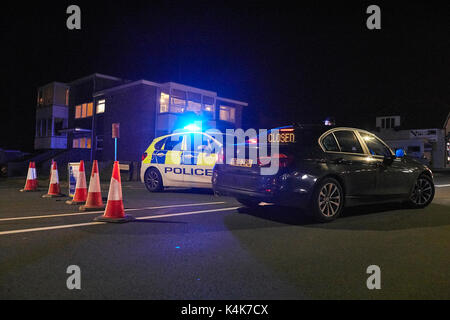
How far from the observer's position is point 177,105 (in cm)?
2647

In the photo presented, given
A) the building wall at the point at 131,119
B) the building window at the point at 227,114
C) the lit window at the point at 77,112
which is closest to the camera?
the building wall at the point at 131,119

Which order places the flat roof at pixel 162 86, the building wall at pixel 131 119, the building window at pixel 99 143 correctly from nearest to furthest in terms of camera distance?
the flat roof at pixel 162 86, the building wall at pixel 131 119, the building window at pixel 99 143

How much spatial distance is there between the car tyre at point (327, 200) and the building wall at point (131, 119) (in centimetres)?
2002

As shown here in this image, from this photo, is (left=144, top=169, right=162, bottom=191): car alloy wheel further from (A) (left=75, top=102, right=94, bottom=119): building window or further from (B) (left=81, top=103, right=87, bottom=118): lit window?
(B) (left=81, top=103, right=87, bottom=118): lit window

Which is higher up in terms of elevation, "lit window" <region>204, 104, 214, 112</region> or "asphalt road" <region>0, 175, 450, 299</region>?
"lit window" <region>204, 104, 214, 112</region>

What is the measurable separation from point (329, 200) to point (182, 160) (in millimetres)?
4859

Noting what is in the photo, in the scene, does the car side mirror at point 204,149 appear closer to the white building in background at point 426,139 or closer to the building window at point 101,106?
the building window at point 101,106

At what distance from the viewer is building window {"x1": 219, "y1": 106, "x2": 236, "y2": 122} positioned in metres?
31.4

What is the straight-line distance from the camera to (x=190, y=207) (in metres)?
7.43

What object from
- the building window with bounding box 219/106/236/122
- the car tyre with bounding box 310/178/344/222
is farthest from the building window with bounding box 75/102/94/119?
the car tyre with bounding box 310/178/344/222

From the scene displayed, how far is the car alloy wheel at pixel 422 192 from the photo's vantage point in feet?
24.6

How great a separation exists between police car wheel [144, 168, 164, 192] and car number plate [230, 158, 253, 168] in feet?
14.4

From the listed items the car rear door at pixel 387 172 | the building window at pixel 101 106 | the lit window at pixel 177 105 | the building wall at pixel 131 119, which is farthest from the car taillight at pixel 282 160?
the building window at pixel 101 106
